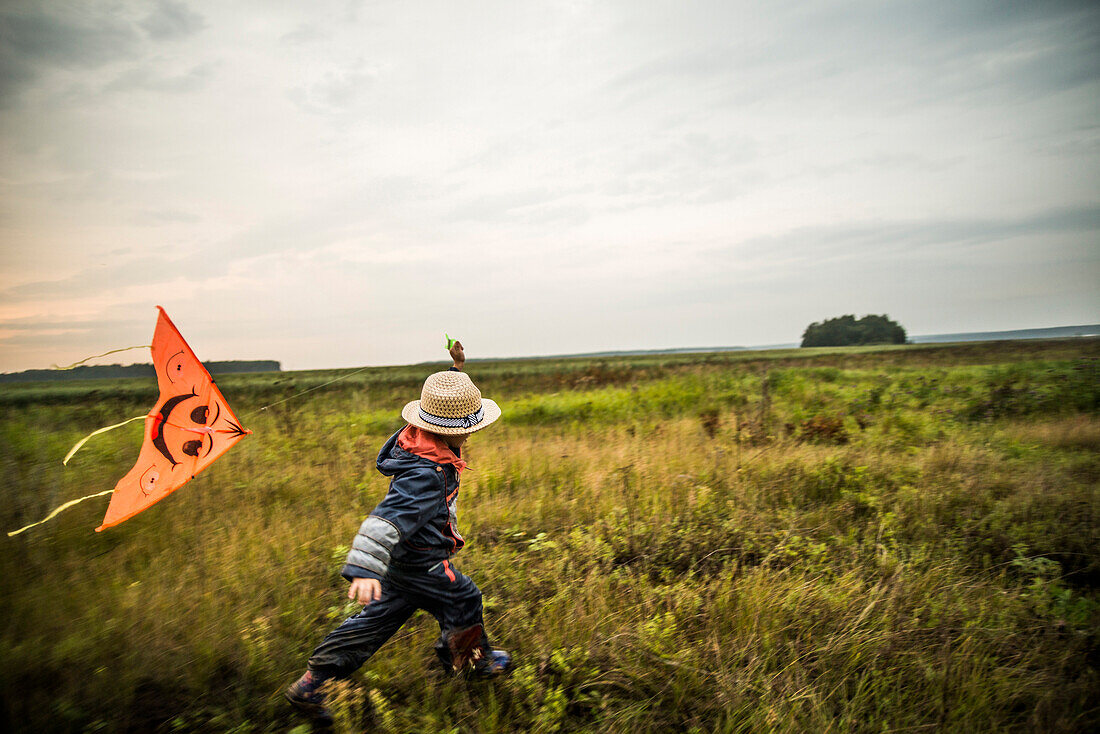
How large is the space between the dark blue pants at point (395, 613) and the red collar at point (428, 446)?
0.49 meters

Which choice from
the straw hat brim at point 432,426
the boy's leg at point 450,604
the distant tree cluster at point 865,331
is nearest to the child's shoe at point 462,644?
the boy's leg at point 450,604

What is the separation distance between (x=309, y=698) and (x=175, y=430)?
67.3 inches

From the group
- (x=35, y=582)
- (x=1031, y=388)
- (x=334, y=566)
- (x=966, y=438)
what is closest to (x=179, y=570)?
(x=35, y=582)

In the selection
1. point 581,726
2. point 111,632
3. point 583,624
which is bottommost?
point 581,726

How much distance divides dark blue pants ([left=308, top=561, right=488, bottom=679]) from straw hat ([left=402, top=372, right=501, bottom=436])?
658 millimetres

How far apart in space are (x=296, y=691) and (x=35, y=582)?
2.30m

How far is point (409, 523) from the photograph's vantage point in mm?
1884

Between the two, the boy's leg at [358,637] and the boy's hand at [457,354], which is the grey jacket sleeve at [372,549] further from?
the boy's hand at [457,354]

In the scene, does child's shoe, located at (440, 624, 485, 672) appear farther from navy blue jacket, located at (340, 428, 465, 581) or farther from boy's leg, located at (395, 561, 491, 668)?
navy blue jacket, located at (340, 428, 465, 581)

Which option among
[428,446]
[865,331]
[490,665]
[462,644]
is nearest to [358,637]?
[462,644]

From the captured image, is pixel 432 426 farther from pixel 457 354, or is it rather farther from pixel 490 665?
pixel 490 665

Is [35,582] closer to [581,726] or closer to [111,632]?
[111,632]

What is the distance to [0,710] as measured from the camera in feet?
6.46

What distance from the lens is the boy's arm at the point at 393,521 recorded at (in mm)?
1758
